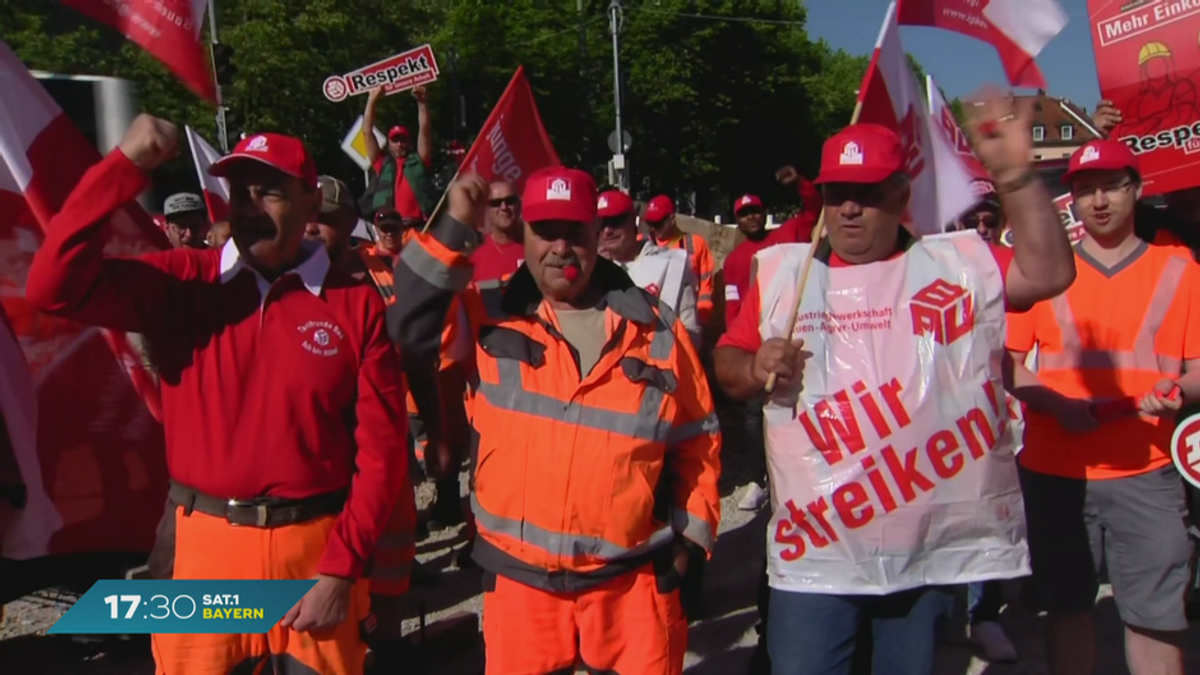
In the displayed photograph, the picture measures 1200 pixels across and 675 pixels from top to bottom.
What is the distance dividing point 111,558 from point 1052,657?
3.57m

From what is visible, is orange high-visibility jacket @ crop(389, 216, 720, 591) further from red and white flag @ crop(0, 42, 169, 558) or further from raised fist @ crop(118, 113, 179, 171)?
red and white flag @ crop(0, 42, 169, 558)

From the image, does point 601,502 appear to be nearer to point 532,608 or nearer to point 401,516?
point 532,608

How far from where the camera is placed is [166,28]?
3.11m

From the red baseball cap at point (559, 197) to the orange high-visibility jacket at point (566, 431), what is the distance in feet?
0.80

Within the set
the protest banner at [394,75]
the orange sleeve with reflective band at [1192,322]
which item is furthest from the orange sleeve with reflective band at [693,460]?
the protest banner at [394,75]

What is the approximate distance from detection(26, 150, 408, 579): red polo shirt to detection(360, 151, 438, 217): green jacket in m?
4.05

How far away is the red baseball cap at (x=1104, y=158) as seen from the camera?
334cm

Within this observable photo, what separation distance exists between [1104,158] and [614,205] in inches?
102

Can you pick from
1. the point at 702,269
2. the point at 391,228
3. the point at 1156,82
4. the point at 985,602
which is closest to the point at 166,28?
the point at 391,228

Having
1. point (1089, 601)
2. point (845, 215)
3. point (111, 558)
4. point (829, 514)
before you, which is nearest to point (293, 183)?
point (845, 215)

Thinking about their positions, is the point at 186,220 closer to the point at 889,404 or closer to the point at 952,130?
the point at 952,130

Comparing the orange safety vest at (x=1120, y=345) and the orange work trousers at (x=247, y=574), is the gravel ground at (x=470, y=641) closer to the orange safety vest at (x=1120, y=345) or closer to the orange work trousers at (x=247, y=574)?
the orange safety vest at (x=1120, y=345)

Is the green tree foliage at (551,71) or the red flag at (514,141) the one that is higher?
the green tree foliage at (551,71)

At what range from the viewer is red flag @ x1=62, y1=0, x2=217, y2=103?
3061mm
